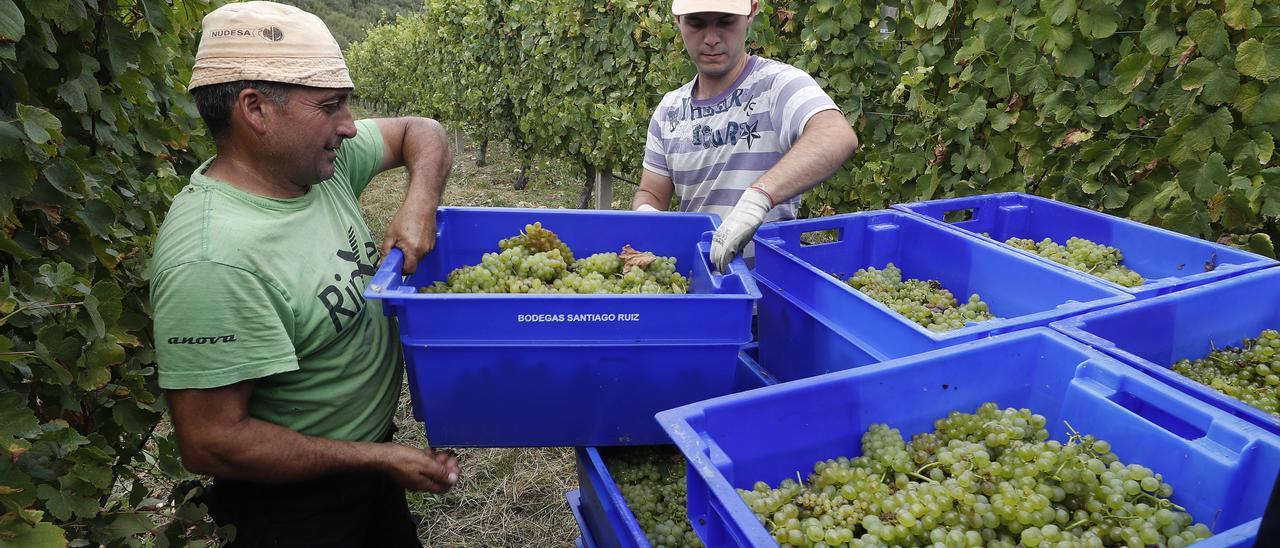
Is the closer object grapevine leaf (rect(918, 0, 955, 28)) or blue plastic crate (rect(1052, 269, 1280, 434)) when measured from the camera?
blue plastic crate (rect(1052, 269, 1280, 434))

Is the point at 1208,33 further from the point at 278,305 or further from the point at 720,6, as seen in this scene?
the point at 278,305

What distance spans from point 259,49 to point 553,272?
0.83 metres

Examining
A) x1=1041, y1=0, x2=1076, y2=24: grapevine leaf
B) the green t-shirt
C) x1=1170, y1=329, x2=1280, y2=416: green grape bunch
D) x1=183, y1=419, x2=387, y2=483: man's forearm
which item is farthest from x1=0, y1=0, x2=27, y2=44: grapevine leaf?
x1=1041, y1=0, x2=1076, y2=24: grapevine leaf

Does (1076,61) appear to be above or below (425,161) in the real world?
above

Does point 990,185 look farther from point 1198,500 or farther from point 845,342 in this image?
point 1198,500

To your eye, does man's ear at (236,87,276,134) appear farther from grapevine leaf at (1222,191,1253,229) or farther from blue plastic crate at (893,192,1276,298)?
grapevine leaf at (1222,191,1253,229)

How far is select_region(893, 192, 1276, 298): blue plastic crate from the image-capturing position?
1.86 m

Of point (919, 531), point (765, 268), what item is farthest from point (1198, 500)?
point (765, 268)

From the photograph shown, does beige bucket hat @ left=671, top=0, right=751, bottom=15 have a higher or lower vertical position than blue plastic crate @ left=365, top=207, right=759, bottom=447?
higher

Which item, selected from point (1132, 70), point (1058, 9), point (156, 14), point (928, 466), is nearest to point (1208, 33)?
point (1132, 70)

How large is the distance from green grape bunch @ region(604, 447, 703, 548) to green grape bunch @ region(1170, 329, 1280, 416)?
121 cm

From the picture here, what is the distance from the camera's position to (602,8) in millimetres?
6723

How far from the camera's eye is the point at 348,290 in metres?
1.69

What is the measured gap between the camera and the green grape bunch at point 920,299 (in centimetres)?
194
